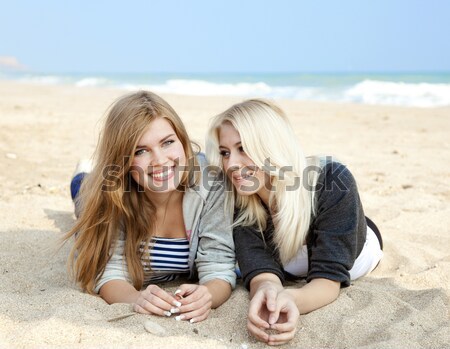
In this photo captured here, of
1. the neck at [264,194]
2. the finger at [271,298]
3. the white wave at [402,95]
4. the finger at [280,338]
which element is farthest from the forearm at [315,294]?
the white wave at [402,95]

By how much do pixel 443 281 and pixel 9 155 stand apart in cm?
539

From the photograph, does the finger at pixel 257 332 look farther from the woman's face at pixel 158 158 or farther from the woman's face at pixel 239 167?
the woman's face at pixel 158 158

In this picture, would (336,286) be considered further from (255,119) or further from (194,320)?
(255,119)

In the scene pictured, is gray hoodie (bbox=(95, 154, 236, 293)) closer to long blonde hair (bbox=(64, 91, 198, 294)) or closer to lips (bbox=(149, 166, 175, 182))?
long blonde hair (bbox=(64, 91, 198, 294))

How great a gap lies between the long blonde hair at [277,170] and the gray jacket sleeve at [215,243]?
0.11 meters

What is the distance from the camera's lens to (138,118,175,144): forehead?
2.82 m

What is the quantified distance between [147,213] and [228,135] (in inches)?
26.1

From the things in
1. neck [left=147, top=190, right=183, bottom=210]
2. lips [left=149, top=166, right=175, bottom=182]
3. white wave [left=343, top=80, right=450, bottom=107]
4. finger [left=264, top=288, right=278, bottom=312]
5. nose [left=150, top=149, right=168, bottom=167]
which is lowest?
white wave [left=343, top=80, right=450, bottom=107]

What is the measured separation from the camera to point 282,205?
9.29 ft

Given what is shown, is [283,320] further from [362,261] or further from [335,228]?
[362,261]

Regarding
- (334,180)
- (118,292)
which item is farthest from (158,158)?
(334,180)

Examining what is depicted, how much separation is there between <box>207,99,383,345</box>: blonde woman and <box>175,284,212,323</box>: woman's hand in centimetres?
28

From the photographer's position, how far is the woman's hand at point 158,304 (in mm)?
2525

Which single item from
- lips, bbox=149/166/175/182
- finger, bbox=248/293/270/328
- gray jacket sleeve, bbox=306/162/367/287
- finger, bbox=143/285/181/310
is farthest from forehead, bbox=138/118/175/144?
finger, bbox=248/293/270/328
